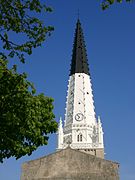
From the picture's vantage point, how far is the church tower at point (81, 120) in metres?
69.1

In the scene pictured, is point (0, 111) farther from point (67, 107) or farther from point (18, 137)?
point (67, 107)

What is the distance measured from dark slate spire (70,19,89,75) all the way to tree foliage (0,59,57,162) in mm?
59662

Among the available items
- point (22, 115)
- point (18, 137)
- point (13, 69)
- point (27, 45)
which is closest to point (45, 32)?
point (27, 45)

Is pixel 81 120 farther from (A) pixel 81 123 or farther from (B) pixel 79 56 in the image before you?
(B) pixel 79 56

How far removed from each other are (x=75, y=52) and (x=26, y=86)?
63.5m

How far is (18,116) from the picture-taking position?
1571 cm

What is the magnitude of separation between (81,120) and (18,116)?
5631 cm

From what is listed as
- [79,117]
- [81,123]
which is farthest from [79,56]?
[81,123]

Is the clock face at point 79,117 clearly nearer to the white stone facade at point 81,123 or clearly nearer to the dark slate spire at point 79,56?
the white stone facade at point 81,123

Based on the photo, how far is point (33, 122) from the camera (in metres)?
16.1

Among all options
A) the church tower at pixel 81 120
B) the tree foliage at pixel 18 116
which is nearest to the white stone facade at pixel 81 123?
the church tower at pixel 81 120

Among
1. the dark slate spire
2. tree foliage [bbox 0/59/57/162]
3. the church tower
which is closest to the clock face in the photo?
the church tower

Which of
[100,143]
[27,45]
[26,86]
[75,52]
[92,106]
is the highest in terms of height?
[75,52]

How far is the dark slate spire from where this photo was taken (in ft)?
251
